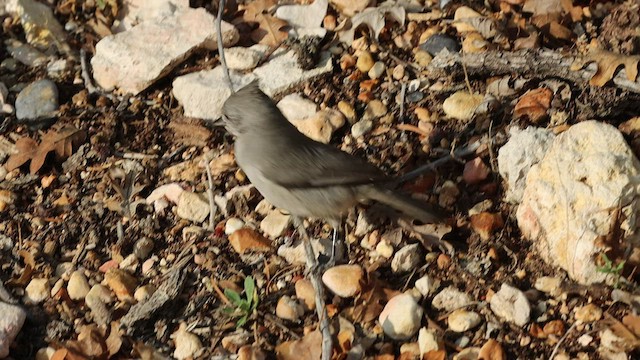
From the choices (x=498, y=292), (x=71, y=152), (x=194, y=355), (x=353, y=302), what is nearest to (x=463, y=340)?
(x=498, y=292)

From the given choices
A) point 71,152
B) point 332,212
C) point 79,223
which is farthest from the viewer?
point 71,152

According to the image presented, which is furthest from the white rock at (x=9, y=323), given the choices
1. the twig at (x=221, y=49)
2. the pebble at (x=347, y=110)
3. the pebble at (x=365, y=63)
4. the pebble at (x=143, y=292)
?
the pebble at (x=365, y=63)

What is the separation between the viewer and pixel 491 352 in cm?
389

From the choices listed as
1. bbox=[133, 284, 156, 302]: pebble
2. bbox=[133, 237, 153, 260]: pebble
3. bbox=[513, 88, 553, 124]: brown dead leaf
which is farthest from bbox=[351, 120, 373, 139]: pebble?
bbox=[133, 284, 156, 302]: pebble

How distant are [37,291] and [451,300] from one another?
215cm

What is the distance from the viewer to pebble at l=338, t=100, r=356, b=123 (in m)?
5.10

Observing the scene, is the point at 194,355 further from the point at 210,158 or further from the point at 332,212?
the point at 210,158

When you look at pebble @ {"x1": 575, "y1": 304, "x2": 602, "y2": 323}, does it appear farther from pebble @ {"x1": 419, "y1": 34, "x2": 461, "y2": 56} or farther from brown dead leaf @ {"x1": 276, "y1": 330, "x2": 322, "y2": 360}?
pebble @ {"x1": 419, "y1": 34, "x2": 461, "y2": 56}

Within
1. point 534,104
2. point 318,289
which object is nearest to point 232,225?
point 318,289

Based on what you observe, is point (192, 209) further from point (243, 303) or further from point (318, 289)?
point (318, 289)

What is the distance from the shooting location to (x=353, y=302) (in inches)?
168

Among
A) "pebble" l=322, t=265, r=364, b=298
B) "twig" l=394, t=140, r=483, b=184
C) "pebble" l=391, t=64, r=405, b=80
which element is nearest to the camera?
"pebble" l=322, t=265, r=364, b=298

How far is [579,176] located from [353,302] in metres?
1.25

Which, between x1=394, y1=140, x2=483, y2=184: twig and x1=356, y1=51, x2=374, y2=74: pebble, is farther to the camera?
x1=356, y1=51, x2=374, y2=74: pebble
